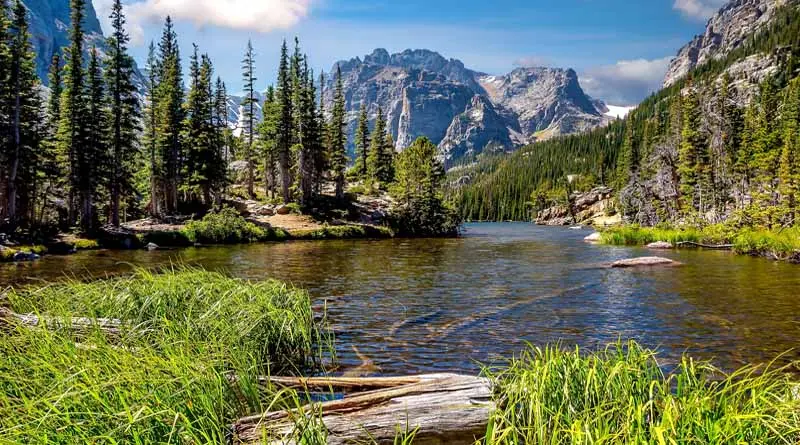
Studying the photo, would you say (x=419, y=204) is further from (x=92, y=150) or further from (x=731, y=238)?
(x=92, y=150)

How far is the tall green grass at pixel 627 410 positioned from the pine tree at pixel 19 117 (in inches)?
1452

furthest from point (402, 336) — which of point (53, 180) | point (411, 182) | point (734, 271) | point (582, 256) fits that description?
point (411, 182)

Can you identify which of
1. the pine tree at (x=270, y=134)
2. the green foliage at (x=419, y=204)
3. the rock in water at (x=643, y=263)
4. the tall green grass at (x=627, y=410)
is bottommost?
the rock in water at (x=643, y=263)

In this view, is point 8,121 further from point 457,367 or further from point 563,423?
point 563,423

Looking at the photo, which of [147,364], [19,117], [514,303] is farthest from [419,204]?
[147,364]

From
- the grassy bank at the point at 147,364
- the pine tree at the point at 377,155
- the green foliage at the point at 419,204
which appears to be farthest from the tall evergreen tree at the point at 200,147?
the grassy bank at the point at 147,364

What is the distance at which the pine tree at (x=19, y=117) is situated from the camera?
3228 cm

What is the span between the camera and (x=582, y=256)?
32.7 m

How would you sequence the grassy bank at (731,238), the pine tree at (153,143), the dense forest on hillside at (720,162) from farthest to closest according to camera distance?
the pine tree at (153,143), the dense forest on hillside at (720,162), the grassy bank at (731,238)

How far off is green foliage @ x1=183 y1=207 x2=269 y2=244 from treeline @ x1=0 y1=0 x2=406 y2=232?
636 centimetres

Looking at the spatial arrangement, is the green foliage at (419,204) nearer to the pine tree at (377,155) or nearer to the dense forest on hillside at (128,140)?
the dense forest on hillside at (128,140)

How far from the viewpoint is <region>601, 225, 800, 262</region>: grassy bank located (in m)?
26.7

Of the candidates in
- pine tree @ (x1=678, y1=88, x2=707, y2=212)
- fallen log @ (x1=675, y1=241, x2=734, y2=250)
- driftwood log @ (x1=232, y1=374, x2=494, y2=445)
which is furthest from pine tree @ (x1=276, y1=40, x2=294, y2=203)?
driftwood log @ (x1=232, y1=374, x2=494, y2=445)

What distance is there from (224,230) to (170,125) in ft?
51.2
